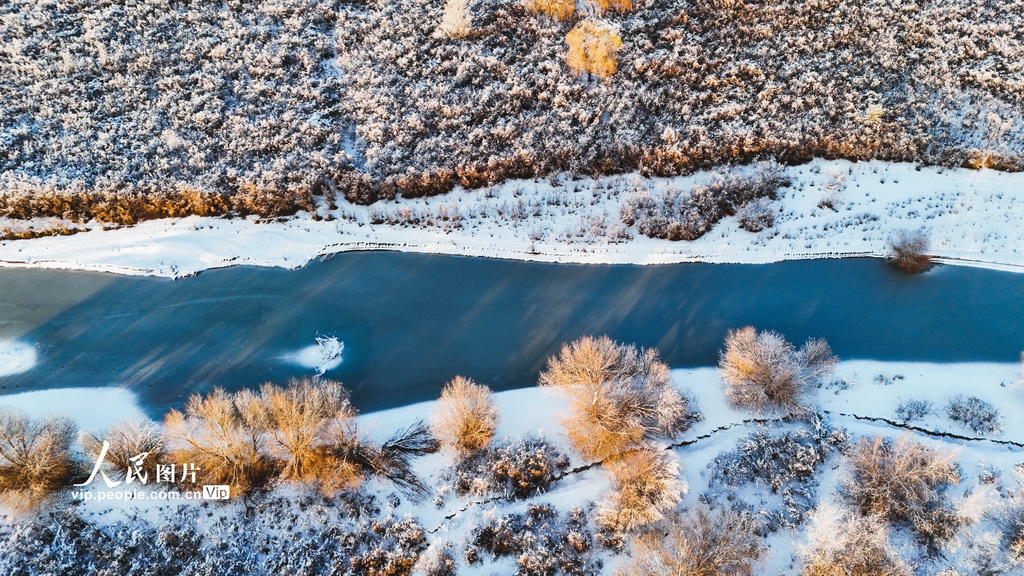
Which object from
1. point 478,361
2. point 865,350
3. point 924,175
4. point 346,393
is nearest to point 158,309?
point 346,393

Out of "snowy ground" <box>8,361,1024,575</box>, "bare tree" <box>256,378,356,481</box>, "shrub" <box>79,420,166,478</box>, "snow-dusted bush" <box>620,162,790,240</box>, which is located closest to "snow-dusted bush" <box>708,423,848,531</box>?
"snowy ground" <box>8,361,1024,575</box>

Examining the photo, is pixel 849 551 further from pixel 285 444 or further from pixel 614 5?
pixel 614 5

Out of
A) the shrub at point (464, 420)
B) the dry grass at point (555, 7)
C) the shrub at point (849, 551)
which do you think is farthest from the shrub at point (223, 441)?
the dry grass at point (555, 7)

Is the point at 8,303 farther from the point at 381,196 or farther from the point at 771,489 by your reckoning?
the point at 771,489

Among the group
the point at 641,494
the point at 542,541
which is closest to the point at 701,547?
the point at 641,494

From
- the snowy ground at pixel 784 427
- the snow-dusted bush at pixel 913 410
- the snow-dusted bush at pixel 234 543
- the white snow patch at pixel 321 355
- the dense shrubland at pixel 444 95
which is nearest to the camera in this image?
the snow-dusted bush at pixel 234 543

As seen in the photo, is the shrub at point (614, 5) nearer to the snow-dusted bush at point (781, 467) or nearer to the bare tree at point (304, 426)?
the snow-dusted bush at point (781, 467)
